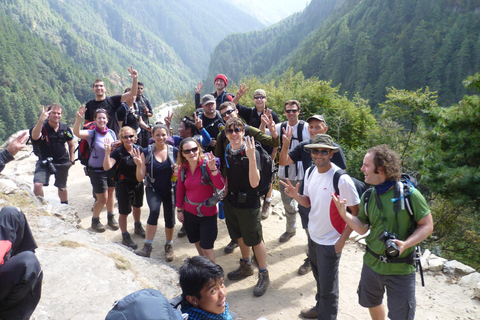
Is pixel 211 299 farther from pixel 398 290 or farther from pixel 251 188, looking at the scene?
pixel 251 188

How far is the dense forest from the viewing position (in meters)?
72.9

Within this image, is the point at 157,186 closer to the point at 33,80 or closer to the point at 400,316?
the point at 400,316

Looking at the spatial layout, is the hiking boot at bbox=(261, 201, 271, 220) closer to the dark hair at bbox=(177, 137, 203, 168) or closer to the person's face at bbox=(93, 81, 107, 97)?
the dark hair at bbox=(177, 137, 203, 168)

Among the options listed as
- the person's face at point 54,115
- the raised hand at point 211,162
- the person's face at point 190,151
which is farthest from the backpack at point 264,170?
the person's face at point 54,115

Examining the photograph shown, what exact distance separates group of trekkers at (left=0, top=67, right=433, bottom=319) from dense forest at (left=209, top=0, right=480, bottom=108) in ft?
250

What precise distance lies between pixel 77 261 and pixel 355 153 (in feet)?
47.0

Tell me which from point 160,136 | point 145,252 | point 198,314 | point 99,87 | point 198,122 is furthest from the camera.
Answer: point 99,87

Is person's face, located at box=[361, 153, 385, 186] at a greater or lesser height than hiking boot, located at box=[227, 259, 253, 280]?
greater

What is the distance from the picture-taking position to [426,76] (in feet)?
258

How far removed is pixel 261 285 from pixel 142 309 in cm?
322

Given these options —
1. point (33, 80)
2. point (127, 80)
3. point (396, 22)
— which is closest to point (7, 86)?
point (33, 80)

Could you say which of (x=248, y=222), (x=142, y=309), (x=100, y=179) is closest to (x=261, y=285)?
(x=248, y=222)

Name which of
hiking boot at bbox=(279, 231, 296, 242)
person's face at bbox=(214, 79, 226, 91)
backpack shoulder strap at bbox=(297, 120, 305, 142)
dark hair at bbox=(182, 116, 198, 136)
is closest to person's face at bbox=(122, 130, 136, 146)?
dark hair at bbox=(182, 116, 198, 136)

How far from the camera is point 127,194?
212 inches
